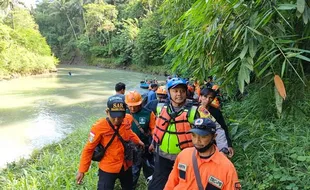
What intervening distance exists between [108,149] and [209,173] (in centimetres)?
150

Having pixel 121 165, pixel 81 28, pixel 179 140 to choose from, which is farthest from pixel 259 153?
pixel 81 28

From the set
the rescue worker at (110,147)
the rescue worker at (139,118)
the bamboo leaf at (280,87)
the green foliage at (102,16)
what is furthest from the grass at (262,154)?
the green foliage at (102,16)

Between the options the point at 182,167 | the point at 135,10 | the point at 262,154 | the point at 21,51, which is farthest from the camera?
the point at 135,10

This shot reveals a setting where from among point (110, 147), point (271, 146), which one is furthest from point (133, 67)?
point (110, 147)

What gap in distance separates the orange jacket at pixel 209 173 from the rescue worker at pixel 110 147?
111cm

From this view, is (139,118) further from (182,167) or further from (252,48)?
(252,48)

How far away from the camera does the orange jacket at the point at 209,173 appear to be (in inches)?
85.0

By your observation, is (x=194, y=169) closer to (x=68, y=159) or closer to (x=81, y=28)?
(x=68, y=159)

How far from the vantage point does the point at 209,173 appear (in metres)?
2.20

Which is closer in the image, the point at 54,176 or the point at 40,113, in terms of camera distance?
the point at 54,176

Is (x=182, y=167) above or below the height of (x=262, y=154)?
above

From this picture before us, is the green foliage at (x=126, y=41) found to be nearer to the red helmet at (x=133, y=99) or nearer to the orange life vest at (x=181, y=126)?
the red helmet at (x=133, y=99)

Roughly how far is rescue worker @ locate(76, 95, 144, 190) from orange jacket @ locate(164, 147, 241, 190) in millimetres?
1113

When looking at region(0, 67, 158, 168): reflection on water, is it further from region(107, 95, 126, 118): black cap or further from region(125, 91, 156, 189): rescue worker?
region(107, 95, 126, 118): black cap
